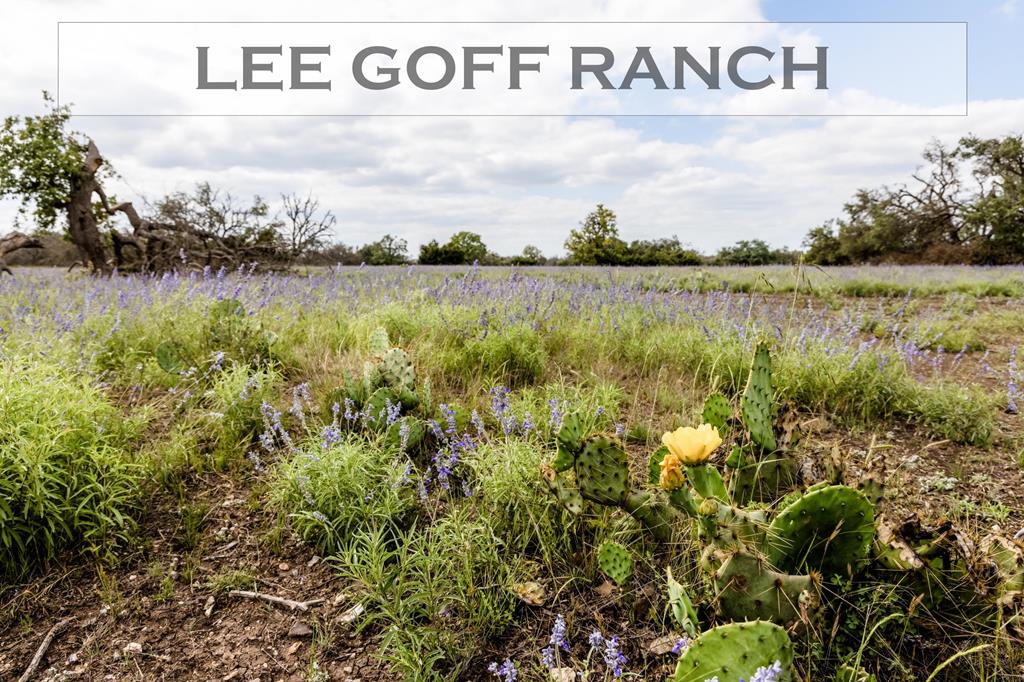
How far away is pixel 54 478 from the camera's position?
98.0 inches

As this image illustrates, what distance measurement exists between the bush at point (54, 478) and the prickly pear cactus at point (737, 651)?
2472 millimetres

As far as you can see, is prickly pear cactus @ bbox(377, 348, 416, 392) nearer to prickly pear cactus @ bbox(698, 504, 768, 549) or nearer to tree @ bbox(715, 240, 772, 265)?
prickly pear cactus @ bbox(698, 504, 768, 549)

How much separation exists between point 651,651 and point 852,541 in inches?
29.6

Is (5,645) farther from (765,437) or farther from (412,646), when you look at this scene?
(765,437)

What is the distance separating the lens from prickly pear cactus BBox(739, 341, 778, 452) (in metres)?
2.12

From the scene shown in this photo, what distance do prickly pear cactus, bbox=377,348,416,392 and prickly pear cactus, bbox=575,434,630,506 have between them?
1278mm

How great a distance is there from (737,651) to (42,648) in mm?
2515

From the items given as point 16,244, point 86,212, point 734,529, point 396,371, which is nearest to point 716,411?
point 734,529

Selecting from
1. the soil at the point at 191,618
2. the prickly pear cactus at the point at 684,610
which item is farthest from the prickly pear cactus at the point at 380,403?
the prickly pear cactus at the point at 684,610

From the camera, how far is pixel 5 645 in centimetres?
226

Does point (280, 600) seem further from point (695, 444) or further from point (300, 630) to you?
point (695, 444)

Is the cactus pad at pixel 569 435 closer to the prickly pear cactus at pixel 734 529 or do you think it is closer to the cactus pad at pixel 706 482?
the cactus pad at pixel 706 482

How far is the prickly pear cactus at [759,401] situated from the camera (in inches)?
83.7

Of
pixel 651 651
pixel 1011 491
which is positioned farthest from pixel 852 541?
pixel 1011 491
